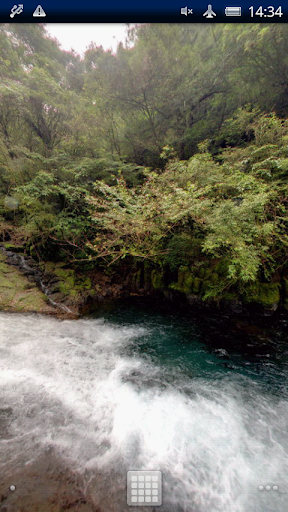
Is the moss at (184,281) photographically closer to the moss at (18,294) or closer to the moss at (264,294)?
the moss at (264,294)

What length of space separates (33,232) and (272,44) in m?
13.4

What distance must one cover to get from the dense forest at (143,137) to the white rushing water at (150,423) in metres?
3.53

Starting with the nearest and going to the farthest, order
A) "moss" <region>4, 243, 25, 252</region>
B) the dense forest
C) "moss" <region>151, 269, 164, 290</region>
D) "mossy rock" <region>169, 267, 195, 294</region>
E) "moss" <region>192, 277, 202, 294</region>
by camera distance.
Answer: the dense forest < "moss" <region>192, 277, 202, 294</region> < "mossy rock" <region>169, 267, 195, 294</region> < "moss" <region>151, 269, 164, 290</region> < "moss" <region>4, 243, 25, 252</region>

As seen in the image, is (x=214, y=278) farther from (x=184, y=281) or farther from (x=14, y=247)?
(x=14, y=247)

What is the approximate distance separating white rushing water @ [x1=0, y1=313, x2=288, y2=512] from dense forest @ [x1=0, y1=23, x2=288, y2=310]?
353 centimetres

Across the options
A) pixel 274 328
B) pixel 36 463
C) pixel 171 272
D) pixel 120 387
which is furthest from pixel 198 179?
pixel 36 463

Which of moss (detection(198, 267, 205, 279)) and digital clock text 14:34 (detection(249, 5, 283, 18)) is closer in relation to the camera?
digital clock text 14:34 (detection(249, 5, 283, 18))

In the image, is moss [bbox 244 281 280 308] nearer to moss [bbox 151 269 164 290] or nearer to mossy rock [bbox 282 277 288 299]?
mossy rock [bbox 282 277 288 299]

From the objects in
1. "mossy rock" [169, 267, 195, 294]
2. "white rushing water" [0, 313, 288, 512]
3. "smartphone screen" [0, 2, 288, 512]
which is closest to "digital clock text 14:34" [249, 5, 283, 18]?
"smartphone screen" [0, 2, 288, 512]

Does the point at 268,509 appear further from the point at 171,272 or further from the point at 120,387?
the point at 171,272

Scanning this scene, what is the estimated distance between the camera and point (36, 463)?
2736 mm

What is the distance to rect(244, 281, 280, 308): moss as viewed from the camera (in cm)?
689

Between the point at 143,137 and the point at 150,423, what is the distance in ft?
43.9

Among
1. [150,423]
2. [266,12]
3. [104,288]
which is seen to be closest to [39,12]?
[266,12]
